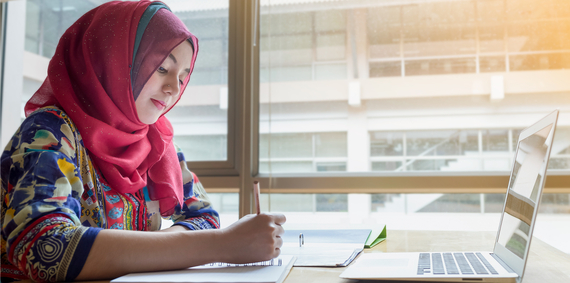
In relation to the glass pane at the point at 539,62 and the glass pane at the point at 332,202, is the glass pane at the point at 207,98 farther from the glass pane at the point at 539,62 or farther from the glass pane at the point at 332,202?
the glass pane at the point at 539,62

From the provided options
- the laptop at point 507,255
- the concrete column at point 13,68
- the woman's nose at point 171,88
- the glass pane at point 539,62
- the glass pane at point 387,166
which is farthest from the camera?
the concrete column at point 13,68

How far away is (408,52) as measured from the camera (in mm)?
1934

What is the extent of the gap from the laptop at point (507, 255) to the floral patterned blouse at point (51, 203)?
458mm

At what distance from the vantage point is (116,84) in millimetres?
984

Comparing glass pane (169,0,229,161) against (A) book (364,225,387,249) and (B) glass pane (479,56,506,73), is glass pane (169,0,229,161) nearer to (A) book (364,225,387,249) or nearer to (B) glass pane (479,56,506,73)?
(A) book (364,225,387,249)

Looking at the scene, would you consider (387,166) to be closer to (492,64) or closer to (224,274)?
(492,64)

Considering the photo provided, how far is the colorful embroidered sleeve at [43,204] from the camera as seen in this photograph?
0.64 meters

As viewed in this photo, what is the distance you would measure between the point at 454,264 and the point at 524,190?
0.59 ft

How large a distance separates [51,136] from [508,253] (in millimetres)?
877

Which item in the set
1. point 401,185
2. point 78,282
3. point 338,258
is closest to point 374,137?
point 401,185

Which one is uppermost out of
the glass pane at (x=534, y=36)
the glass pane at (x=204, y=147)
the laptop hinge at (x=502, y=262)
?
the glass pane at (x=534, y=36)

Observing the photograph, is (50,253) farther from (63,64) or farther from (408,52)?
(408,52)

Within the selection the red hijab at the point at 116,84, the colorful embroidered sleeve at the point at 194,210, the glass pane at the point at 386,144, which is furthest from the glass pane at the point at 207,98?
the red hijab at the point at 116,84

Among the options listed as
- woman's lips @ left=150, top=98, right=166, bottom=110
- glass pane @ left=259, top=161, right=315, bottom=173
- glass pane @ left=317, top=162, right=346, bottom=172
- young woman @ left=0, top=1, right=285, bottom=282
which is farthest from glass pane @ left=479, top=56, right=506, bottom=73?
woman's lips @ left=150, top=98, right=166, bottom=110
